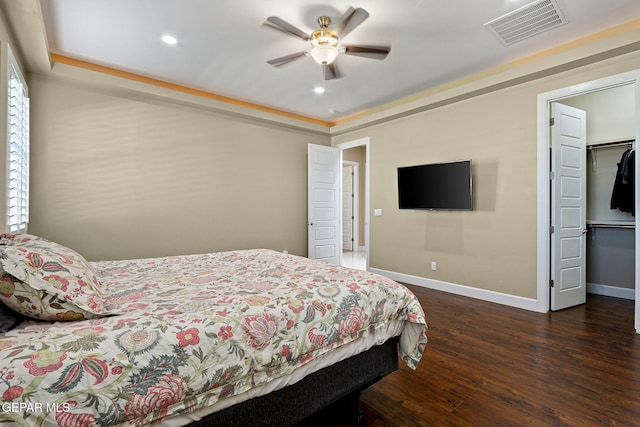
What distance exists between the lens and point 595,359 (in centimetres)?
226

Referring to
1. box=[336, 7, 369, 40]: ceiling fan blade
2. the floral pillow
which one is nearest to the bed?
the floral pillow

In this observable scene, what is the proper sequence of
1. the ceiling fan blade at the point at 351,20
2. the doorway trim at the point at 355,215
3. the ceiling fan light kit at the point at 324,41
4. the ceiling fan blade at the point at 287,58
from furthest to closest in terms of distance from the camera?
the doorway trim at the point at 355,215 < the ceiling fan blade at the point at 287,58 < the ceiling fan light kit at the point at 324,41 < the ceiling fan blade at the point at 351,20

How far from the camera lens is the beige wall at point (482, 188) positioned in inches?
133

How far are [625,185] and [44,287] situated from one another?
5503mm

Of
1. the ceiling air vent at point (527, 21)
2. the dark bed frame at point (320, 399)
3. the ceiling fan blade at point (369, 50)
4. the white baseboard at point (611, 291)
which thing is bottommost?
the white baseboard at point (611, 291)

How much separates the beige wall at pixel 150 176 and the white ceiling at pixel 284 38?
1.66ft

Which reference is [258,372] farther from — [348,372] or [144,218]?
[144,218]

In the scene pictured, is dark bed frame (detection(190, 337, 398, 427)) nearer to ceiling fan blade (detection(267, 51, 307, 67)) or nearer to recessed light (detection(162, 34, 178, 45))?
ceiling fan blade (detection(267, 51, 307, 67))

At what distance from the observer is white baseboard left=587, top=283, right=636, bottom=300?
378 cm

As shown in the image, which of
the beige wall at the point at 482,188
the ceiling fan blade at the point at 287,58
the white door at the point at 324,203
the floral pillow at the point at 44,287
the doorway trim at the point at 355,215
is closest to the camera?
the floral pillow at the point at 44,287

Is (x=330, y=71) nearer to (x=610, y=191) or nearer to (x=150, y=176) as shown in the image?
(x=150, y=176)

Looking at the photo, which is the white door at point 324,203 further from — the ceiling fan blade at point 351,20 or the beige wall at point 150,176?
the ceiling fan blade at point 351,20

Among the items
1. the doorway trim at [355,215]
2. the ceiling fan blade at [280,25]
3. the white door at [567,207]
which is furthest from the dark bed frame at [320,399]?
the doorway trim at [355,215]

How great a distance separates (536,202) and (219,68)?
3.86 metres
